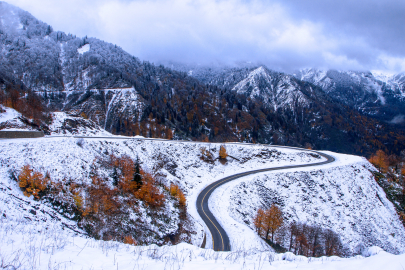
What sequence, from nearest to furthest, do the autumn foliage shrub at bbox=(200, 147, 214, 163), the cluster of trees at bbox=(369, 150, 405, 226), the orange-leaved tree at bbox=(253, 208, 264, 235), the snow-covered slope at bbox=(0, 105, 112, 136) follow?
the orange-leaved tree at bbox=(253, 208, 264, 235) < the snow-covered slope at bbox=(0, 105, 112, 136) < the cluster of trees at bbox=(369, 150, 405, 226) < the autumn foliage shrub at bbox=(200, 147, 214, 163)

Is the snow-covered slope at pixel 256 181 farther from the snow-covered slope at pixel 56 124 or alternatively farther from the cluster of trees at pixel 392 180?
the snow-covered slope at pixel 56 124

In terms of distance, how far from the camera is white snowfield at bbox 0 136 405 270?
6445 millimetres

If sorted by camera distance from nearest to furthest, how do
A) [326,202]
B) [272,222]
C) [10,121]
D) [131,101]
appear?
[272,222]
[10,121]
[326,202]
[131,101]

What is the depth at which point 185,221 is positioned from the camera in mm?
28375

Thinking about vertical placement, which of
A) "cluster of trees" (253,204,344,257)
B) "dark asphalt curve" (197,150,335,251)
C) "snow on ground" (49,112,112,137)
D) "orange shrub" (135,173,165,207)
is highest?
"snow on ground" (49,112,112,137)

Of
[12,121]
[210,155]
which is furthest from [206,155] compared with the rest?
[12,121]

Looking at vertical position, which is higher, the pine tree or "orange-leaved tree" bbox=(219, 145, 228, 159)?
"orange-leaved tree" bbox=(219, 145, 228, 159)

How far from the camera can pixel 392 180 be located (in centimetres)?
5122

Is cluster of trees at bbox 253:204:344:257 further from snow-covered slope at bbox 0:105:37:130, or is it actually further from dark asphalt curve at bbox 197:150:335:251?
snow-covered slope at bbox 0:105:37:130

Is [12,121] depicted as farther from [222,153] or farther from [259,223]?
[259,223]

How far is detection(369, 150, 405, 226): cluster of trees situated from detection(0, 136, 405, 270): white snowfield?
98.2 inches

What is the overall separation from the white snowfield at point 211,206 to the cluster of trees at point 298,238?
10.9 feet

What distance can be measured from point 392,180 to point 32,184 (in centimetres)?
7508

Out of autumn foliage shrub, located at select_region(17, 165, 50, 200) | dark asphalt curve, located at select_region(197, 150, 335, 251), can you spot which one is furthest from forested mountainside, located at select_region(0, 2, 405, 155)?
autumn foliage shrub, located at select_region(17, 165, 50, 200)
